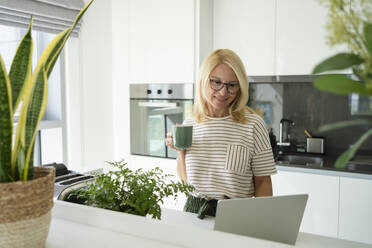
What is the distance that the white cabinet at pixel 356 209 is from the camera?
2.22 m

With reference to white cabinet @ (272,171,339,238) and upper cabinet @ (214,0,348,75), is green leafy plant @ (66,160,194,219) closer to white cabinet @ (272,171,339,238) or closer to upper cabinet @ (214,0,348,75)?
white cabinet @ (272,171,339,238)

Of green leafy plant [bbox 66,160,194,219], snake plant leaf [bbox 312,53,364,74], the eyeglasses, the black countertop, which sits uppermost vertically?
the eyeglasses

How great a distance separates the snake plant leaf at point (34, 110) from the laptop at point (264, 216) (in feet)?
1.62

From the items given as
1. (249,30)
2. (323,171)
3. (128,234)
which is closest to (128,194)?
(128,234)

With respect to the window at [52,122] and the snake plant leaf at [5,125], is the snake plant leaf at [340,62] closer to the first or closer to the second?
the snake plant leaf at [5,125]

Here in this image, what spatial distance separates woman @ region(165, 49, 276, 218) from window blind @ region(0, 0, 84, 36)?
1.70m

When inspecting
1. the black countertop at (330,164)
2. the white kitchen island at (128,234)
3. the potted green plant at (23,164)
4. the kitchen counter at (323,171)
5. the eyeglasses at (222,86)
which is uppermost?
the eyeglasses at (222,86)

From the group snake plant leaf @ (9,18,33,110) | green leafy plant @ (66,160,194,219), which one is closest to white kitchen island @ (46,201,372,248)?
green leafy plant @ (66,160,194,219)

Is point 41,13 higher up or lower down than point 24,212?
higher up

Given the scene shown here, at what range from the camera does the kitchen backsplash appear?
2.78m

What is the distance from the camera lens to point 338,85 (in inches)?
13.5

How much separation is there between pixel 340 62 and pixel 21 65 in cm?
69

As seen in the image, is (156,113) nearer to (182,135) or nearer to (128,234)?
(182,135)

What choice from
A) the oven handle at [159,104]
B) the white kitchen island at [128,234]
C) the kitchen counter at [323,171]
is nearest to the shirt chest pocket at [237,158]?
the white kitchen island at [128,234]
